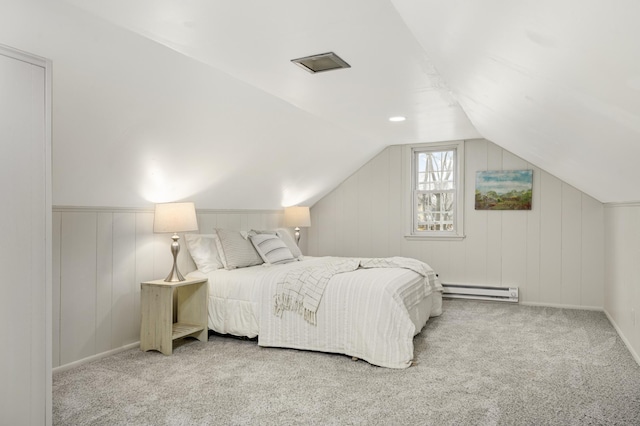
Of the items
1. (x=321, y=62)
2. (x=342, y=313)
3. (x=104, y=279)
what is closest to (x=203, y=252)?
(x=104, y=279)

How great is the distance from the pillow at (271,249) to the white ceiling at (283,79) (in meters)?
0.62

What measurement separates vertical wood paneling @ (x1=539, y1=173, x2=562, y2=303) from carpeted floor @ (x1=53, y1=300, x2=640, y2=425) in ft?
4.62

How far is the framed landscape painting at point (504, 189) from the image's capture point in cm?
569

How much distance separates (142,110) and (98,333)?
176cm

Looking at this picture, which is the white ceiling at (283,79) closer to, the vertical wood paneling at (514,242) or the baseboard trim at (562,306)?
the vertical wood paneling at (514,242)

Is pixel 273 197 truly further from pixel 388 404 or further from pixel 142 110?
pixel 388 404

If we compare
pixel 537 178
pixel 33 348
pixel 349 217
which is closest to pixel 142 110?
pixel 33 348

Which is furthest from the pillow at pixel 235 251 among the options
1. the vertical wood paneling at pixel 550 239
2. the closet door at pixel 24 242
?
the vertical wood paneling at pixel 550 239

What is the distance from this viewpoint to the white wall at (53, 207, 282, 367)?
3.35m

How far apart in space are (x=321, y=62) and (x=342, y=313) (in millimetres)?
1851

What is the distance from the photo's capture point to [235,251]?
14.6 ft

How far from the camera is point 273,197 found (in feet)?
18.9

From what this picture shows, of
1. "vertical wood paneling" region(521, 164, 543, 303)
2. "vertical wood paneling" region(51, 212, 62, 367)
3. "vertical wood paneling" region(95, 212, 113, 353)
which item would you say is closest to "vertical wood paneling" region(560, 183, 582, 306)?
"vertical wood paneling" region(521, 164, 543, 303)

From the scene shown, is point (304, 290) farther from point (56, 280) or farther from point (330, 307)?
point (56, 280)
